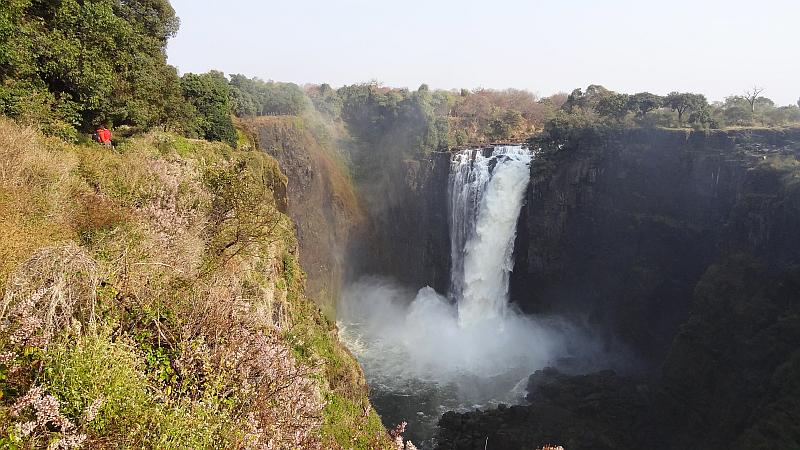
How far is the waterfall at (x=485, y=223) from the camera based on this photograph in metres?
33.2

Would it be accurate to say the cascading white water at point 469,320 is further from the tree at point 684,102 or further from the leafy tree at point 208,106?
the leafy tree at point 208,106

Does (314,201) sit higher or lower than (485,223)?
higher

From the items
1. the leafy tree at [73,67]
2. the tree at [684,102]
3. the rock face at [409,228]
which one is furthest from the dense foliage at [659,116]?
the leafy tree at [73,67]

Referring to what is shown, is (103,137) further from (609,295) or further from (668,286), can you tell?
(609,295)

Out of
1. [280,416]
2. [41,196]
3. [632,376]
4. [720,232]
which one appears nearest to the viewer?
[280,416]

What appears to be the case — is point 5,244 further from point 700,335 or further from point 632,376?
point 632,376

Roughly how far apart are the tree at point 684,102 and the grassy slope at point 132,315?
29.7 meters

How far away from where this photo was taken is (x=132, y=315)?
6.09m

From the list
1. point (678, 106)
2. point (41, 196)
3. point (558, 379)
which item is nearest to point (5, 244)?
point (41, 196)

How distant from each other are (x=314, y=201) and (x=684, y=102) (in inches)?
1023

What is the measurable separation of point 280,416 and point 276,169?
1809cm

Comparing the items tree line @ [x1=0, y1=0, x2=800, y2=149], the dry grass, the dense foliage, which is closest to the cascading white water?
the dense foliage

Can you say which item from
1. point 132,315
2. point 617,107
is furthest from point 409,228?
point 132,315

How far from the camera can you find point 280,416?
19.5 ft
